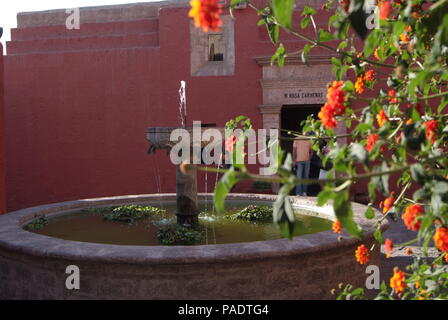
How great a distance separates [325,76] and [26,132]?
6621 mm

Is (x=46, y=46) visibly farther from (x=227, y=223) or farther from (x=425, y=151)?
(x=425, y=151)

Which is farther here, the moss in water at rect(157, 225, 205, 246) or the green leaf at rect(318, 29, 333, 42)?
the moss in water at rect(157, 225, 205, 246)

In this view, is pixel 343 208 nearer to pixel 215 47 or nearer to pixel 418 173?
pixel 418 173

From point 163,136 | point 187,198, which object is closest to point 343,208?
point 163,136

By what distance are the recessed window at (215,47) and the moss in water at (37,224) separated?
238 inches

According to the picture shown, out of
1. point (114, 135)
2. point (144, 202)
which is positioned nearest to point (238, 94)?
point (114, 135)

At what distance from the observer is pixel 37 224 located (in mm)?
4297

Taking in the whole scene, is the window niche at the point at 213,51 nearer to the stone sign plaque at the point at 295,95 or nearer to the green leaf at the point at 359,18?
the stone sign plaque at the point at 295,95

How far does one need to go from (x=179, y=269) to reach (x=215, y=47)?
7.48m

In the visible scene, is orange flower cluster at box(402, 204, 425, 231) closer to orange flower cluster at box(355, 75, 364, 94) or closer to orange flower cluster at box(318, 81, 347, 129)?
orange flower cluster at box(318, 81, 347, 129)

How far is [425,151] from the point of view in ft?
4.18

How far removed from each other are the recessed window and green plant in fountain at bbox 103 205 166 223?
5209 millimetres

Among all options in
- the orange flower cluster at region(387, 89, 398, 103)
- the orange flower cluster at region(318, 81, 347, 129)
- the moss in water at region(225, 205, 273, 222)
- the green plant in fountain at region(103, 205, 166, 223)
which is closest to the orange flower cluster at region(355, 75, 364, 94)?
the orange flower cluster at region(387, 89, 398, 103)

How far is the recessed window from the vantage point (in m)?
9.57
